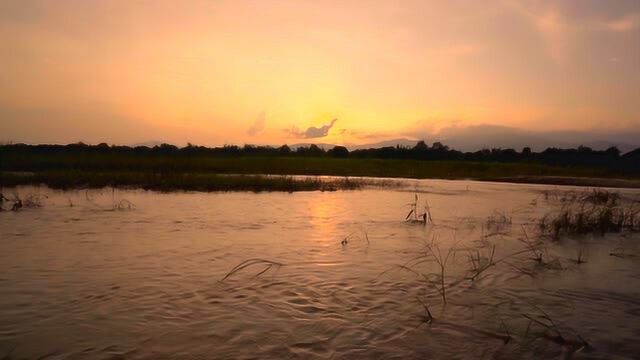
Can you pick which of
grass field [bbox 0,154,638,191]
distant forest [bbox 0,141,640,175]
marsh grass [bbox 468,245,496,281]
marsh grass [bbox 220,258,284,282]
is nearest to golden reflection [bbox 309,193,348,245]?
marsh grass [bbox 220,258,284,282]

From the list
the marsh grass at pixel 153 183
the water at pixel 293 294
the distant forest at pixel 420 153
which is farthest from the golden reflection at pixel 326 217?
the distant forest at pixel 420 153

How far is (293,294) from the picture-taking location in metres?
6.62

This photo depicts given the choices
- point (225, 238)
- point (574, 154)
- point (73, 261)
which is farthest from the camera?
point (574, 154)

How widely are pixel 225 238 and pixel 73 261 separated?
3555mm

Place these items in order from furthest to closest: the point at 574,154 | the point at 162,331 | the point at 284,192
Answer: the point at 574,154 < the point at 284,192 < the point at 162,331

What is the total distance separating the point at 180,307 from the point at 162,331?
2.81 ft

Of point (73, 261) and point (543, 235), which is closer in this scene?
point (73, 261)

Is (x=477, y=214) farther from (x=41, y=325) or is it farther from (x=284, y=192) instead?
(x=41, y=325)

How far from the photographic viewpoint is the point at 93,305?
5.84 meters

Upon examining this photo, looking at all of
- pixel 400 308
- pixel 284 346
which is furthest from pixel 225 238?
pixel 284 346

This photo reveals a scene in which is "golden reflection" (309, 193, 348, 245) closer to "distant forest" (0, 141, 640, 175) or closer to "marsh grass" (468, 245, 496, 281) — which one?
"marsh grass" (468, 245, 496, 281)

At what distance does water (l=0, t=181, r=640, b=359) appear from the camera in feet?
15.7

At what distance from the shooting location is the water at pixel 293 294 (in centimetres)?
480

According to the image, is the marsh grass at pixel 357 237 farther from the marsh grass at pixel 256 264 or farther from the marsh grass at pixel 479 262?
the marsh grass at pixel 256 264
